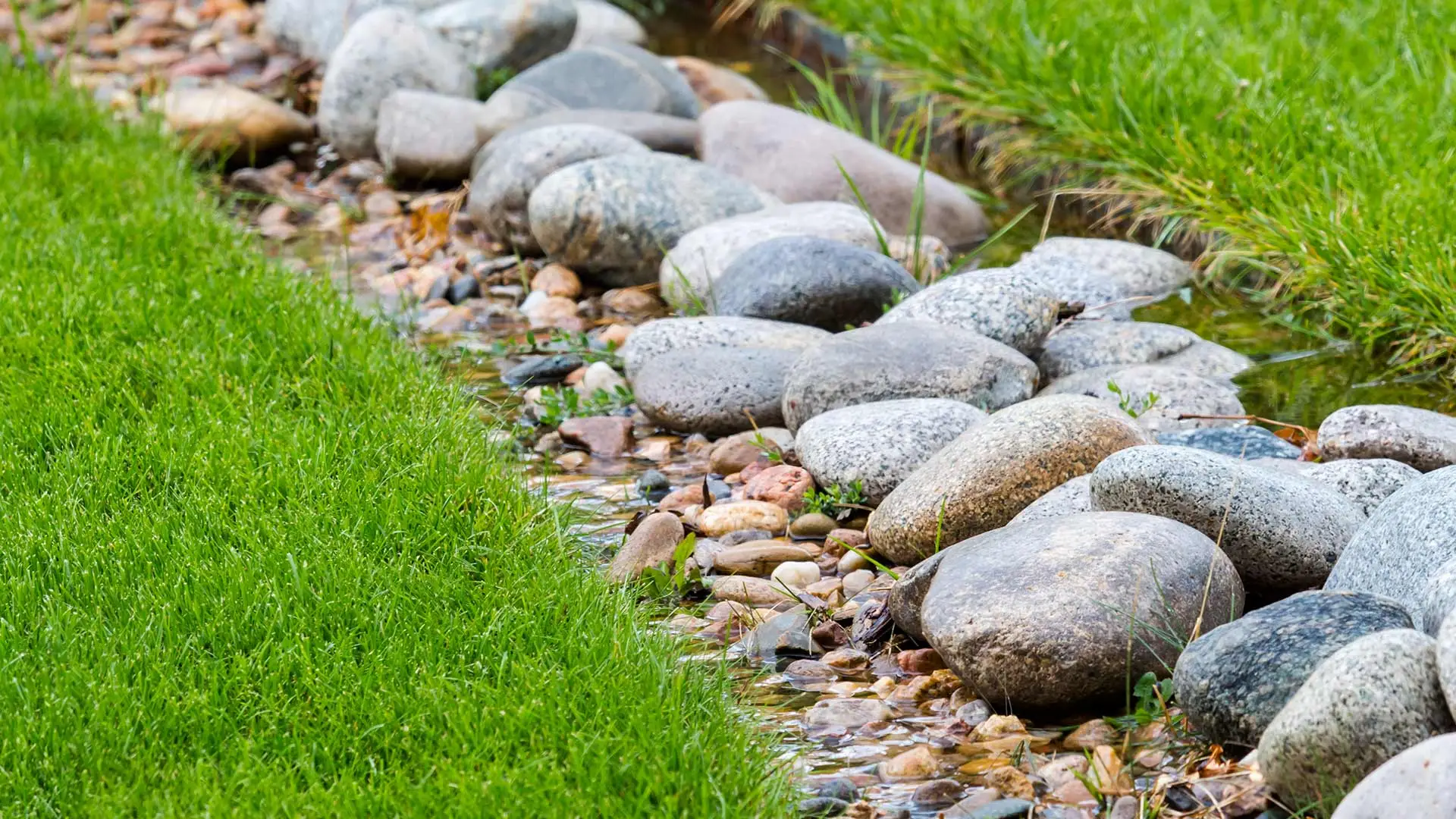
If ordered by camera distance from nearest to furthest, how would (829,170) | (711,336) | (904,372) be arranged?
(904,372)
(711,336)
(829,170)

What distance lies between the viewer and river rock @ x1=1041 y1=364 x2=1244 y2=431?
3678mm

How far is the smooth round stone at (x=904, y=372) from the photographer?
12.0ft

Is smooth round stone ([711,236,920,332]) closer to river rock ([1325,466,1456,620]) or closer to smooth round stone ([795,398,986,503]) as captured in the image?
smooth round stone ([795,398,986,503])

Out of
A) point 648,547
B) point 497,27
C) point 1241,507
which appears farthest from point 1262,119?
point 497,27

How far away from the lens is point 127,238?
4.53m

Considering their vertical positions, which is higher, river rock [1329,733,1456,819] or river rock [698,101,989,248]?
river rock [1329,733,1456,819]

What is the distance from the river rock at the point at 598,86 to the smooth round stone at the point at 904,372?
115 inches

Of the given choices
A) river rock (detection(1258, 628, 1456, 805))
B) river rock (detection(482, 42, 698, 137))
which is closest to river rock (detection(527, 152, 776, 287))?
river rock (detection(482, 42, 698, 137))

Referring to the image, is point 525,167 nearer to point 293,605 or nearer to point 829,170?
point 829,170

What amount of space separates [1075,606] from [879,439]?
0.96m

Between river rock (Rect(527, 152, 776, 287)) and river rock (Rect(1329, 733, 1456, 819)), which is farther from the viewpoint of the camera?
river rock (Rect(527, 152, 776, 287))

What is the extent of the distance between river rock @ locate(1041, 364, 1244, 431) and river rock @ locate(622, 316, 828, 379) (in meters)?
0.73

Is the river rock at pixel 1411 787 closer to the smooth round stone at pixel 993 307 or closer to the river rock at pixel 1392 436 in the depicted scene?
the river rock at pixel 1392 436

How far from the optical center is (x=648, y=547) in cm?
307
